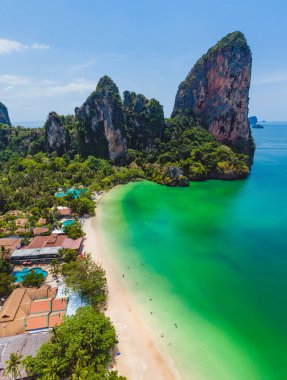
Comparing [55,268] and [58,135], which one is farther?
[58,135]

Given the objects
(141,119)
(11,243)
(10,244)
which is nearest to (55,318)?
(10,244)

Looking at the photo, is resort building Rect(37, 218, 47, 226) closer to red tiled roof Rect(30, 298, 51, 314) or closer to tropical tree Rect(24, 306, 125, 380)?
red tiled roof Rect(30, 298, 51, 314)

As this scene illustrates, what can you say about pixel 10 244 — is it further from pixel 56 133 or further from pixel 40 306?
pixel 56 133

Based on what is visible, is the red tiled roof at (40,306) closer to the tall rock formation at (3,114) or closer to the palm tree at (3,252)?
the palm tree at (3,252)

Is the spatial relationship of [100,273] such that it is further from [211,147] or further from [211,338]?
[211,147]

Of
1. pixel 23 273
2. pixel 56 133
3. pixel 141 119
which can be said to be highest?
pixel 141 119

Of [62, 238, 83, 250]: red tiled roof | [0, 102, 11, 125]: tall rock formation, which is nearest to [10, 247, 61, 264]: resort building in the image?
[62, 238, 83, 250]: red tiled roof

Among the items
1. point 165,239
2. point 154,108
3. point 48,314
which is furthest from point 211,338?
point 154,108
